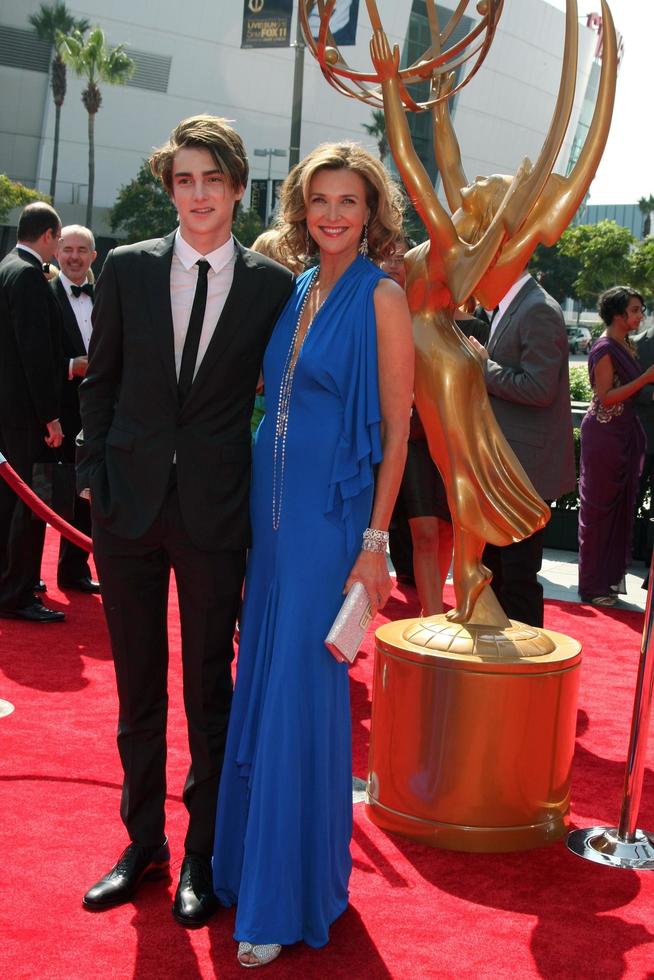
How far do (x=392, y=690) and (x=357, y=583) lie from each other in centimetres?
95

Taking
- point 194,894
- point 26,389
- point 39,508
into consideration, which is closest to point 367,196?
Result: point 194,894

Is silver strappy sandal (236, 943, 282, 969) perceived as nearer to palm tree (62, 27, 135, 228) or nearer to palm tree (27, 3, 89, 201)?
palm tree (62, 27, 135, 228)

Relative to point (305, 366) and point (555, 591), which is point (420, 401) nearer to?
point (305, 366)

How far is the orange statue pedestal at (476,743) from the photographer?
375cm

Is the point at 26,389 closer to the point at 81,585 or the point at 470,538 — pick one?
the point at 81,585

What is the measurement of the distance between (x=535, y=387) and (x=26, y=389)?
2978 millimetres

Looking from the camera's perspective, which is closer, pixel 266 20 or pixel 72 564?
pixel 72 564

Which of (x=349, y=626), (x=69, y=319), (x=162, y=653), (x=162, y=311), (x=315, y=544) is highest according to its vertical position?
(x=162, y=311)

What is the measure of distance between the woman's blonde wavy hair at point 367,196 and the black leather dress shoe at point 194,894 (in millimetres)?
1731

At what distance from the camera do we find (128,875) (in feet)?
10.7

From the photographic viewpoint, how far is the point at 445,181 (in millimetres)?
4207

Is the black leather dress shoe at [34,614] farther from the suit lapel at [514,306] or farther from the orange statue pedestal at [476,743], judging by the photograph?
the orange statue pedestal at [476,743]

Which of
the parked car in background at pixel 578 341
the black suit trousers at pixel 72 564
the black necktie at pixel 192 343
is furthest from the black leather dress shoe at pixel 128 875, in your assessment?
the parked car in background at pixel 578 341

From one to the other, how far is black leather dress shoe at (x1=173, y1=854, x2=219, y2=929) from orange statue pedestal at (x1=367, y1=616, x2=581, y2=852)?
0.83m
